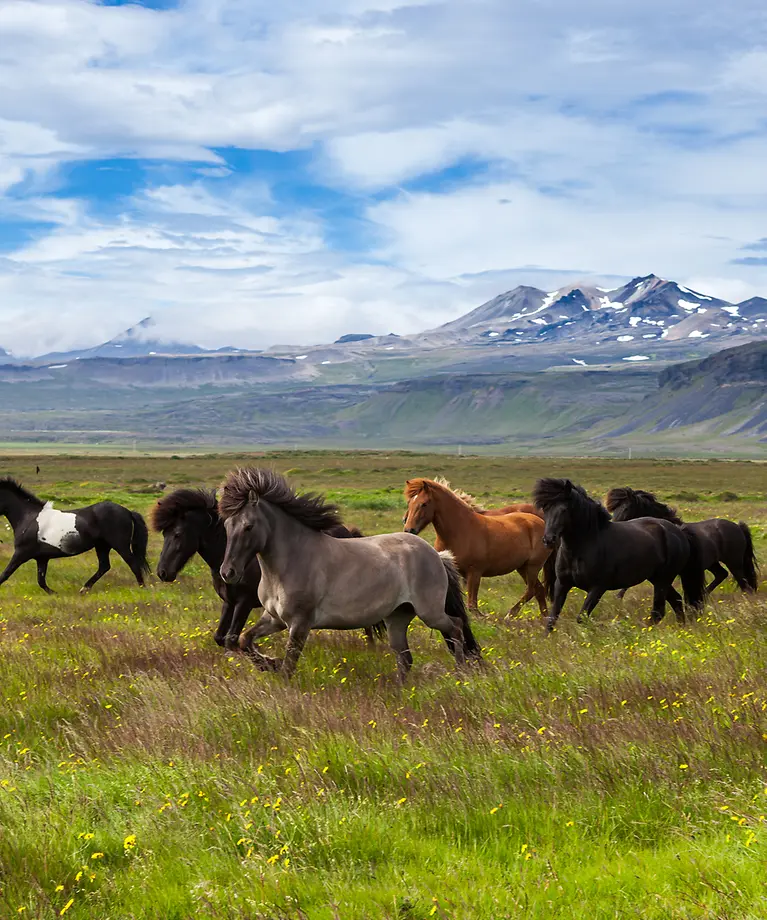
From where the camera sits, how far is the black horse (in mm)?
13508

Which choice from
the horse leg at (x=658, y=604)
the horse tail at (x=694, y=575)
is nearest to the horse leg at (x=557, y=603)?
the horse leg at (x=658, y=604)

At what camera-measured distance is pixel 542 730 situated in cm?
675

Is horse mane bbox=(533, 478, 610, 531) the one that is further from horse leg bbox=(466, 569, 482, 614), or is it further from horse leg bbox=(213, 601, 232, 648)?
horse leg bbox=(213, 601, 232, 648)

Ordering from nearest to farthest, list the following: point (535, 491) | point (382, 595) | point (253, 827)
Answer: point (253, 827), point (382, 595), point (535, 491)

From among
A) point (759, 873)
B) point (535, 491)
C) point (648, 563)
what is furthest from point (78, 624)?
point (759, 873)

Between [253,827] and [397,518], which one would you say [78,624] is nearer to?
[253,827]

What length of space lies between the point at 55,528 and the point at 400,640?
11.1 meters

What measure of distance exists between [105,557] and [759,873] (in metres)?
17.0

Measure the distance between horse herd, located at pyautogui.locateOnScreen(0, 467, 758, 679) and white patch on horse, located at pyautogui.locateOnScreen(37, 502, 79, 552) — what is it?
0.07 ft

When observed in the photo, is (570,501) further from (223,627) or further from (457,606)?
(223,627)

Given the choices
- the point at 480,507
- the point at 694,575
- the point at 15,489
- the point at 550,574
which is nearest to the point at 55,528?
the point at 15,489

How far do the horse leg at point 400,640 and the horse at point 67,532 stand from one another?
10291 mm

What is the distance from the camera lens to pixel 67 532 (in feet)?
62.3

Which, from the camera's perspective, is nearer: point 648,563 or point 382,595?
point 382,595
